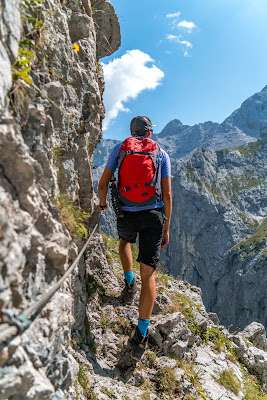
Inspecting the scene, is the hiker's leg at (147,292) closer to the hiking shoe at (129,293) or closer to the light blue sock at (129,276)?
the light blue sock at (129,276)

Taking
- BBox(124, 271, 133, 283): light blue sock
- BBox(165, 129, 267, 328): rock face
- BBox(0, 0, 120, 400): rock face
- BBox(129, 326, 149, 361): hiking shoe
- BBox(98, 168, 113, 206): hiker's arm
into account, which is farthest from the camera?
BBox(165, 129, 267, 328): rock face

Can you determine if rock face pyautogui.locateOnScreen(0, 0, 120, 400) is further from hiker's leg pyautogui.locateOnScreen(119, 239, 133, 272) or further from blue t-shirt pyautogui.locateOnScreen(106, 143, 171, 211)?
hiker's leg pyautogui.locateOnScreen(119, 239, 133, 272)

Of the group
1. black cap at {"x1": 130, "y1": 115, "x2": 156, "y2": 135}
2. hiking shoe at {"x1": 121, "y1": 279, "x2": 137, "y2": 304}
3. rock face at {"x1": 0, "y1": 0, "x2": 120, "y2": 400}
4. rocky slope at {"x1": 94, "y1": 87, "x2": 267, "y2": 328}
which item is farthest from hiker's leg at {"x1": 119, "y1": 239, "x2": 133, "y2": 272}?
rocky slope at {"x1": 94, "y1": 87, "x2": 267, "y2": 328}

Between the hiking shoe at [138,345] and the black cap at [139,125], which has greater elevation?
the black cap at [139,125]

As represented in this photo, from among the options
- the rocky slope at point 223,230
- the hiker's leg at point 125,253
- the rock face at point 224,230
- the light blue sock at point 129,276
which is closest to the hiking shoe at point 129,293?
the light blue sock at point 129,276

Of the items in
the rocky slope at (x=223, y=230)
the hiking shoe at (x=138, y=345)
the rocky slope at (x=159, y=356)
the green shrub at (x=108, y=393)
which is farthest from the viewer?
the rocky slope at (x=223, y=230)

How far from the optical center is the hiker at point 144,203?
16.4ft

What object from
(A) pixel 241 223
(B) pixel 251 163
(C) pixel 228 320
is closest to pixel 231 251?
(A) pixel 241 223

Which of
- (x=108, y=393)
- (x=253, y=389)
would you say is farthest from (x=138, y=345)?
(x=253, y=389)

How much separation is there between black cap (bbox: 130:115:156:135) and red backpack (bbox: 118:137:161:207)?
1.84 feet

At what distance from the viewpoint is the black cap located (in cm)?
570

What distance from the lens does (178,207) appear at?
132 metres

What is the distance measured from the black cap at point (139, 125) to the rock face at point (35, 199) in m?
1.35

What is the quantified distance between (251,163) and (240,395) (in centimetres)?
15828
